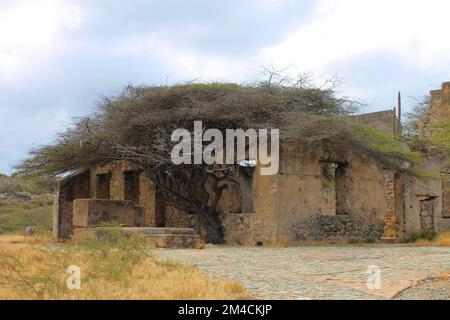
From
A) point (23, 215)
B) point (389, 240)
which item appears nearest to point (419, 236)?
point (389, 240)

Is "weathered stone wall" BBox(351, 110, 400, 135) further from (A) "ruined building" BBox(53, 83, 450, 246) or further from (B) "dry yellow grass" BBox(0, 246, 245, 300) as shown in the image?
(B) "dry yellow grass" BBox(0, 246, 245, 300)

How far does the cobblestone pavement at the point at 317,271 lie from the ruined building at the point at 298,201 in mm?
3921

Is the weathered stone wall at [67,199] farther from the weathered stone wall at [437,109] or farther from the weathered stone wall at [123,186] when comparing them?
the weathered stone wall at [437,109]

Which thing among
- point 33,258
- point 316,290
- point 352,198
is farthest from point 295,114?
point 316,290

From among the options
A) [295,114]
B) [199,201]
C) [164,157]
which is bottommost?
[199,201]

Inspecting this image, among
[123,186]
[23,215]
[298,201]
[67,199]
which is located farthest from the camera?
[23,215]

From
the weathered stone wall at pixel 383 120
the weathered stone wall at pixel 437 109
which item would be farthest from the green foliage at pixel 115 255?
the weathered stone wall at pixel 437 109

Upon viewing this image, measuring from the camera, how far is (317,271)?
1016 cm

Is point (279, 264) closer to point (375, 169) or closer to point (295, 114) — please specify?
point (295, 114)

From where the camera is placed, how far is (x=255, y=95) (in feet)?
61.1

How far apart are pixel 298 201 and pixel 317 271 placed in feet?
26.5

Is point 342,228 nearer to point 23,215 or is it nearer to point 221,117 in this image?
point 221,117
